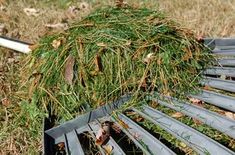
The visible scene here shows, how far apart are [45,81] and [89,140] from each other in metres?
0.43

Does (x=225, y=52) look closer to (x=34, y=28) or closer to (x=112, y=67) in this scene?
(x=112, y=67)

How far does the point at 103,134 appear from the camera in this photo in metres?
1.78

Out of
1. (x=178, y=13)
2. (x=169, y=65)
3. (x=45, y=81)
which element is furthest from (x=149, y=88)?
(x=178, y=13)

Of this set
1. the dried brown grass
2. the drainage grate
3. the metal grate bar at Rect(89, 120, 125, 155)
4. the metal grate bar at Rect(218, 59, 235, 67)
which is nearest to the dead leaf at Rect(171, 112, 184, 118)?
the drainage grate

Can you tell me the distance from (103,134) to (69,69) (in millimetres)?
429

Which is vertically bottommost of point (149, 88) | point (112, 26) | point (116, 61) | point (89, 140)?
point (89, 140)

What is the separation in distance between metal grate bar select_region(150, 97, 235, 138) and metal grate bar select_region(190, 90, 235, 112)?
0.08m

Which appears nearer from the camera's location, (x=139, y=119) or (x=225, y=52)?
(x=139, y=119)

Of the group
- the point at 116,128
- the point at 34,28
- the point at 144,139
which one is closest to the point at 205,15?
the point at 34,28

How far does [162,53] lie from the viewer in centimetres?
Result: 207

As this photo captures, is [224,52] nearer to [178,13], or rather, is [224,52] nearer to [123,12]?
[123,12]

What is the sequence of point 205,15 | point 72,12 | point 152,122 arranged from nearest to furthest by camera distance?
point 152,122 < point 205,15 < point 72,12

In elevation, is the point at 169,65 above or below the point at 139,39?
below

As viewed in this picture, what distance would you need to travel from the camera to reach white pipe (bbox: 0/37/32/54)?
2.78 meters
